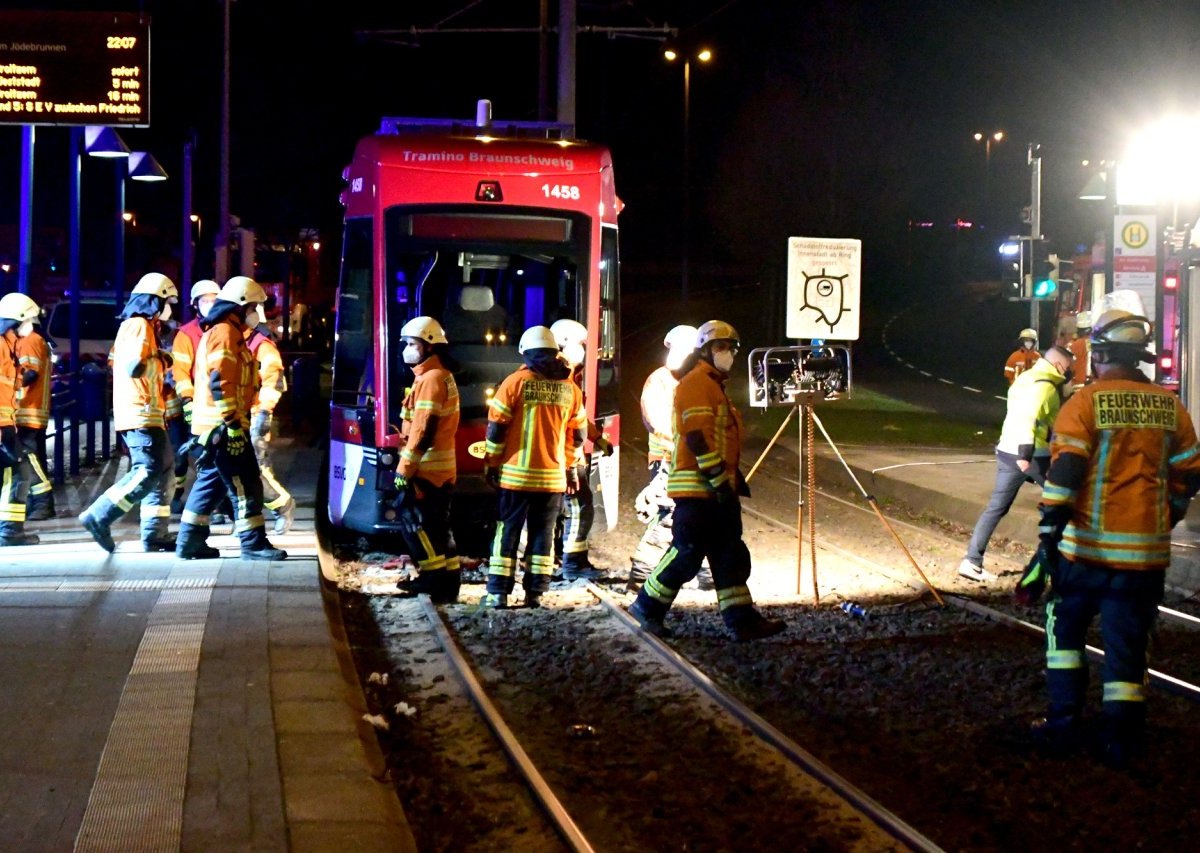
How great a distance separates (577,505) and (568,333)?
1.31 metres

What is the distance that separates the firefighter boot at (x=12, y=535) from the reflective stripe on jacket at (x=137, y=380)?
4.10ft

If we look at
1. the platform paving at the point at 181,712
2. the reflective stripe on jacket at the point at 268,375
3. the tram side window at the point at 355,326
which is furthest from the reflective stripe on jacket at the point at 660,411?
the reflective stripe on jacket at the point at 268,375

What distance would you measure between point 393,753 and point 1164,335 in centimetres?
1173

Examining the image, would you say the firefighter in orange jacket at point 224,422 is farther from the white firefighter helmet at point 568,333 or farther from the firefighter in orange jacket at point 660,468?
the firefighter in orange jacket at point 660,468

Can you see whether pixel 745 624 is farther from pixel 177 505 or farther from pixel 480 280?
pixel 177 505

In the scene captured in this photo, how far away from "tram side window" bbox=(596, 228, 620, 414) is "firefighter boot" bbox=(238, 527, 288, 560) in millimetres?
2932

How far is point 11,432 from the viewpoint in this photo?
10.7 m

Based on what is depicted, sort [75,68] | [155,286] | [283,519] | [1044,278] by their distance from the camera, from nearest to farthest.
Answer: [155,286]
[283,519]
[75,68]
[1044,278]

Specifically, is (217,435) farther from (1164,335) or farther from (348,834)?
(1164,335)

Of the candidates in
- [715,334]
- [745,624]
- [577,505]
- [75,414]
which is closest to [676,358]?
[715,334]

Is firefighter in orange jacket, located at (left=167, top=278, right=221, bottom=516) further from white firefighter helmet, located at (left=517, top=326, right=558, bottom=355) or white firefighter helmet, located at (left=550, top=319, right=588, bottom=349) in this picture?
white firefighter helmet, located at (left=517, top=326, right=558, bottom=355)

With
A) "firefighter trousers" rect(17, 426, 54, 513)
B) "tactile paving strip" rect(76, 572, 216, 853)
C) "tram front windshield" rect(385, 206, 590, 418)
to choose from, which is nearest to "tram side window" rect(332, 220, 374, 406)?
"tram front windshield" rect(385, 206, 590, 418)

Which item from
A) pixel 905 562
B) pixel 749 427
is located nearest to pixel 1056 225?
pixel 749 427

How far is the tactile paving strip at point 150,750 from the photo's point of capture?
4785 millimetres
